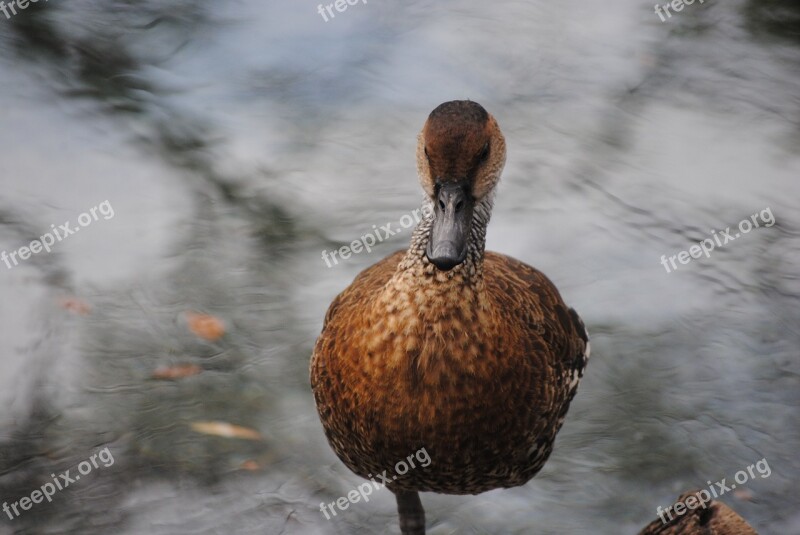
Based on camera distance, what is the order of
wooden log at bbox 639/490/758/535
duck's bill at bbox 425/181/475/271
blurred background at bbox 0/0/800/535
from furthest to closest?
blurred background at bbox 0/0/800/535, wooden log at bbox 639/490/758/535, duck's bill at bbox 425/181/475/271

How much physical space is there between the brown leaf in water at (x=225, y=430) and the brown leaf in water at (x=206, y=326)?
0.53 m

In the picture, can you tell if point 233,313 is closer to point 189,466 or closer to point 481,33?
point 189,466

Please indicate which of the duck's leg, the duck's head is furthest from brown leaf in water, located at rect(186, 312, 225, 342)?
the duck's head

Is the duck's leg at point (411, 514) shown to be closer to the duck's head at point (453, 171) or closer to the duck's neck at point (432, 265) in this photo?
the duck's neck at point (432, 265)

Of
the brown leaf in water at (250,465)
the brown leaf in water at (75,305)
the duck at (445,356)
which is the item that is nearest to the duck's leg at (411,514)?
the duck at (445,356)

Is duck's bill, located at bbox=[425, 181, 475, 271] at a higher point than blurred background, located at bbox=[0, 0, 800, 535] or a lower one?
higher

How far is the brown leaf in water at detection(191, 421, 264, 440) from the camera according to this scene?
4.04 meters

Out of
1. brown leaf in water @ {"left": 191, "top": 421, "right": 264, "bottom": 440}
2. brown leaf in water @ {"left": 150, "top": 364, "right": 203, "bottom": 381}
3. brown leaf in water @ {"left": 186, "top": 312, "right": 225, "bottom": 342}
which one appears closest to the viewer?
brown leaf in water @ {"left": 191, "top": 421, "right": 264, "bottom": 440}

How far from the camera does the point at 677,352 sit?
4.50 metres

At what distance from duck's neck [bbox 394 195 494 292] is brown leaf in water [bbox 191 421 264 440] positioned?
1.50m

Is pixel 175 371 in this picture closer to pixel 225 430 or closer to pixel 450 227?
pixel 225 430

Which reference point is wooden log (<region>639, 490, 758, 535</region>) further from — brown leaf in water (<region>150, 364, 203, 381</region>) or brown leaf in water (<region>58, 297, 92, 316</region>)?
brown leaf in water (<region>58, 297, 92, 316</region>)

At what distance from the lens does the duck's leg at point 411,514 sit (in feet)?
11.5

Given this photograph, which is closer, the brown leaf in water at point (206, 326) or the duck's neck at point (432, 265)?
the duck's neck at point (432, 265)
